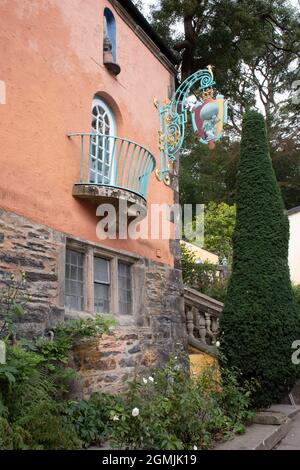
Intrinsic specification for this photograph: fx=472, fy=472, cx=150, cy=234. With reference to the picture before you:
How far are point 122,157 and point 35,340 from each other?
3338 millimetres

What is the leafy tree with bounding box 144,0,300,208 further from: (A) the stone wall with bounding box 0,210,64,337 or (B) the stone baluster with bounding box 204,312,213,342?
(A) the stone wall with bounding box 0,210,64,337

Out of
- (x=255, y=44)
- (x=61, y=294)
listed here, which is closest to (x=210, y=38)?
(x=255, y=44)

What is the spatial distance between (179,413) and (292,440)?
1.91 meters

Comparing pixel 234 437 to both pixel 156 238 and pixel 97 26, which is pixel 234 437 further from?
pixel 97 26

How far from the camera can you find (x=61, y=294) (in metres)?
5.49

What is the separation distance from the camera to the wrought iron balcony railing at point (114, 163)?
6320 millimetres

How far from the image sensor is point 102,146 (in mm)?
6848

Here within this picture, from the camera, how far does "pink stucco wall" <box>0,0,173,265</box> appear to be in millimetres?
5184

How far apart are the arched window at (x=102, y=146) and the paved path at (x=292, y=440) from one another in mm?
4071

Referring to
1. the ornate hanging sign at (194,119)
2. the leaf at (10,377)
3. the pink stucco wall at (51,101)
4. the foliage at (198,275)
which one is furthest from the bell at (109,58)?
the foliage at (198,275)

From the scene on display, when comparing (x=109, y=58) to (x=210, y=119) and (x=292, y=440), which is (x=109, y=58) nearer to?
(x=210, y=119)

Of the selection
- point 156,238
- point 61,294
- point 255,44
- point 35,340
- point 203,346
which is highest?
point 255,44

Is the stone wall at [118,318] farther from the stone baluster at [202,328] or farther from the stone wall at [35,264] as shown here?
the stone baluster at [202,328]

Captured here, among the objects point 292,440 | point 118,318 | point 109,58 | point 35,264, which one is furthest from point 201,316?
point 109,58
